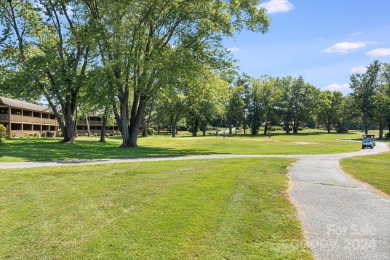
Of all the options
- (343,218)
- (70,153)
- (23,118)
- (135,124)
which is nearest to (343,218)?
(343,218)

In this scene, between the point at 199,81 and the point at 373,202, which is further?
the point at 199,81

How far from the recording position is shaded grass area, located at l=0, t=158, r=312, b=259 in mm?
5789

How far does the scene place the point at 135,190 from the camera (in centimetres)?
1017

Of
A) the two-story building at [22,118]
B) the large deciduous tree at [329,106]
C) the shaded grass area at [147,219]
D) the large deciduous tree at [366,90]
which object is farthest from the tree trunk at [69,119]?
the large deciduous tree at [329,106]

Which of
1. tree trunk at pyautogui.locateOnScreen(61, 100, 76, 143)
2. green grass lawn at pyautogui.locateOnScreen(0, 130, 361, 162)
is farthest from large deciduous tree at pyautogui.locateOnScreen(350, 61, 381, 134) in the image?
tree trunk at pyautogui.locateOnScreen(61, 100, 76, 143)

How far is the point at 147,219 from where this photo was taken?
7.30 meters

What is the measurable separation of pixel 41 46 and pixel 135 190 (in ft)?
99.2

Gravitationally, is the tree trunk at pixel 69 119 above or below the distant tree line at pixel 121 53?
below

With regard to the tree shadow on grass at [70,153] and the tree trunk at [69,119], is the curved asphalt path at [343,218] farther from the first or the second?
the tree trunk at [69,119]

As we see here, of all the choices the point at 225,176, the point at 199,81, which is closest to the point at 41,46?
the point at 199,81

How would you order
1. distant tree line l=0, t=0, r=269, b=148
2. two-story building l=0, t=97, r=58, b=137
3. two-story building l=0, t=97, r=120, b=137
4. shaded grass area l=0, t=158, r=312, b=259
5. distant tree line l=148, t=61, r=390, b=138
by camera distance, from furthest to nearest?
distant tree line l=148, t=61, r=390, b=138 → two-story building l=0, t=97, r=120, b=137 → two-story building l=0, t=97, r=58, b=137 → distant tree line l=0, t=0, r=269, b=148 → shaded grass area l=0, t=158, r=312, b=259

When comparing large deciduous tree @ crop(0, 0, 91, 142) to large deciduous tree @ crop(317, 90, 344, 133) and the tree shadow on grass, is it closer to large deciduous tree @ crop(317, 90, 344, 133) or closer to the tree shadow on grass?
the tree shadow on grass

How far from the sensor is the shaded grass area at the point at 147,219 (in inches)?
228

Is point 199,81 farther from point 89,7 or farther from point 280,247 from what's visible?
point 280,247
